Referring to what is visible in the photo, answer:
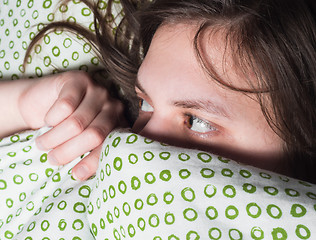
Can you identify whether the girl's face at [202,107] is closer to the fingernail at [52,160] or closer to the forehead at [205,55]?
the forehead at [205,55]

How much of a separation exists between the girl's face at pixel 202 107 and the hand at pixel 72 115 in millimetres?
186

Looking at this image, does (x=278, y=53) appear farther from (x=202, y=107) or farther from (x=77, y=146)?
(x=77, y=146)

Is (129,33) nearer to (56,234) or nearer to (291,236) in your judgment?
(56,234)

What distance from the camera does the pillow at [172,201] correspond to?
2.26 feet

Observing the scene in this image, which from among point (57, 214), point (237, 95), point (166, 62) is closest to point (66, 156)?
point (57, 214)

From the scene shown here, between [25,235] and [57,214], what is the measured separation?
89mm

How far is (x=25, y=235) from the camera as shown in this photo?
3.15 ft

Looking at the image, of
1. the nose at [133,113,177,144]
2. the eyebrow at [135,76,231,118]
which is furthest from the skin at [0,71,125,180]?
the eyebrow at [135,76,231,118]

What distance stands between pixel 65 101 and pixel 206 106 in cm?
38

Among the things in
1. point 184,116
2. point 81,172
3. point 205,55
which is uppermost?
point 205,55

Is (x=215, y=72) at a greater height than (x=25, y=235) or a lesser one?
greater

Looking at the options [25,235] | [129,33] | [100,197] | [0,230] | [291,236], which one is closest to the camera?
[291,236]

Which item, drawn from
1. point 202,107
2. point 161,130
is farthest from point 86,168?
point 202,107

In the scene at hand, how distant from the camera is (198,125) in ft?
3.04
